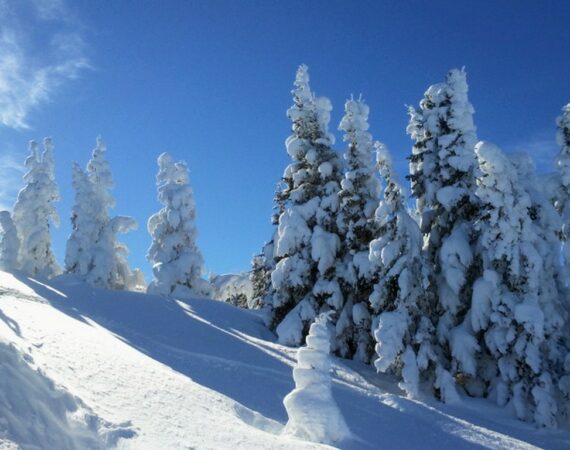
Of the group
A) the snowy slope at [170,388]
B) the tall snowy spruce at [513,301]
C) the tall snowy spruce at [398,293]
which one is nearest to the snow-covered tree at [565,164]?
the tall snowy spruce at [513,301]

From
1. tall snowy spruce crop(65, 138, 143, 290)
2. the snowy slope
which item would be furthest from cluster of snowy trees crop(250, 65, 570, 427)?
tall snowy spruce crop(65, 138, 143, 290)

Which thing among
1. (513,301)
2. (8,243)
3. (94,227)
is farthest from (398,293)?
(8,243)

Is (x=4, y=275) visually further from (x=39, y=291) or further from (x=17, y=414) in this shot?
(x=17, y=414)

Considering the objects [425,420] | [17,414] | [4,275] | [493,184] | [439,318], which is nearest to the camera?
[17,414]

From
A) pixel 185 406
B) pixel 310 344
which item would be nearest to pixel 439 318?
pixel 310 344

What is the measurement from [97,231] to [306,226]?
1947cm

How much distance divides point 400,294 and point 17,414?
626 inches

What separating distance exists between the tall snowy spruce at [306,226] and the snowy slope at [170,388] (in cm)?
198

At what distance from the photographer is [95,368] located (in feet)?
40.2

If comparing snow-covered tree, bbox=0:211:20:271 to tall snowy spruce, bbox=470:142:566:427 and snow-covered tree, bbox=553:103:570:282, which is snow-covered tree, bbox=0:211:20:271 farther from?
snow-covered tree, bbox=553:103:570:282

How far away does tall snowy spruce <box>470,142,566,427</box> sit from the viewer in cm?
1980

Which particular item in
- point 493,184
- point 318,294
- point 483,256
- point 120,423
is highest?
point 493,184

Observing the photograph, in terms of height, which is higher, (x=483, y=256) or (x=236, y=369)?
(x=483, y=256)

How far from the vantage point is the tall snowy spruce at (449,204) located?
2222 cm
